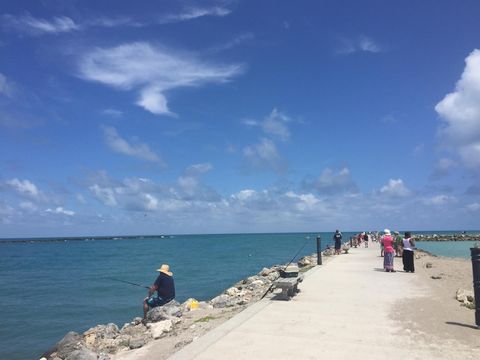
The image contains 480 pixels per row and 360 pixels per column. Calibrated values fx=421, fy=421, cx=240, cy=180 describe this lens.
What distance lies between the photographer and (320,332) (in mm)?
7293

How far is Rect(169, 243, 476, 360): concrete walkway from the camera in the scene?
6.14 metres

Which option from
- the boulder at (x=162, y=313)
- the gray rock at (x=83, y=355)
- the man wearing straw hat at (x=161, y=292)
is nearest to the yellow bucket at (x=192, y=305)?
the man wearing straw hat at (x=161, y=292)

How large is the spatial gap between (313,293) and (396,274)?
5.84m

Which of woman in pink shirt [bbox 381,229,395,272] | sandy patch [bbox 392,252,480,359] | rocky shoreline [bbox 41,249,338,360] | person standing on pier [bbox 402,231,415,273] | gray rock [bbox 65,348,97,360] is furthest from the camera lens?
person standing on pier [bbox 402,231,415,273]

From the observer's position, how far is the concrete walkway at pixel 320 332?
6141 millimetres

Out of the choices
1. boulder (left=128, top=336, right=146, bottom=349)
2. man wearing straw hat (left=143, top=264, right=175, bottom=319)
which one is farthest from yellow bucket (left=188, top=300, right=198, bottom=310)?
boulder (left=128, top=336, right=146, bottom=349)

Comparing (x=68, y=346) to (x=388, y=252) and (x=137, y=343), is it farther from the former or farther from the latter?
(x=388, y=252)

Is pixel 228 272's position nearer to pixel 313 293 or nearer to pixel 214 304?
pixel 214 304

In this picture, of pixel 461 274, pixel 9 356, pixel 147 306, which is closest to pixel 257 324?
pixel 147 306

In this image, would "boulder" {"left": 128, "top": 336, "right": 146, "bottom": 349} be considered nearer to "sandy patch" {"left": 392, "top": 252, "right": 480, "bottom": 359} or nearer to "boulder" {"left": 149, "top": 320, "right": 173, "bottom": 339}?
"boulder" {"left": 149, "top": 320, "right": 173, "bottom": 339}

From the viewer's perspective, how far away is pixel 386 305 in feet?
31.8

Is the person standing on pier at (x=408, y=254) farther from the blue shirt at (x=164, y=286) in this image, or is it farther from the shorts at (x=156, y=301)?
the shorts at (x=156, y=301)

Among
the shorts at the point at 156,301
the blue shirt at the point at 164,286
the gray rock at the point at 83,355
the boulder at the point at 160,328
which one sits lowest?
the gray rock at the point at 83,355

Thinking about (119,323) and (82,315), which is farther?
(82,315)
